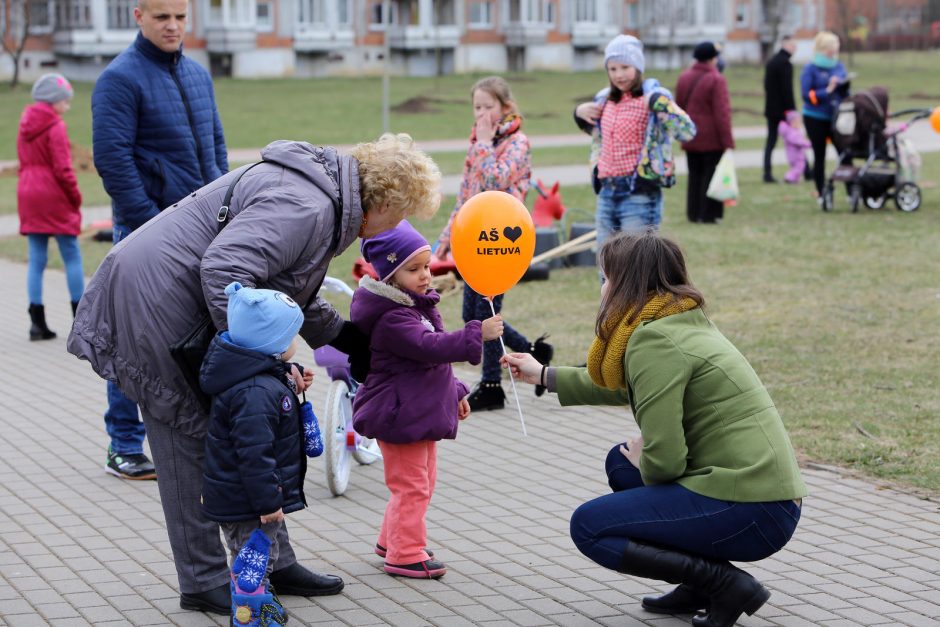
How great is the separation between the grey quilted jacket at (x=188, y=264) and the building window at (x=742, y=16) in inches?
3070

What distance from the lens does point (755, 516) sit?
4211 millimetres

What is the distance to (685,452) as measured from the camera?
4.23 metres

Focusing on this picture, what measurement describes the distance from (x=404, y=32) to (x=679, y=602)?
2596 inches

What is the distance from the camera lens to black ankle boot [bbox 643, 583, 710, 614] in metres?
4.60

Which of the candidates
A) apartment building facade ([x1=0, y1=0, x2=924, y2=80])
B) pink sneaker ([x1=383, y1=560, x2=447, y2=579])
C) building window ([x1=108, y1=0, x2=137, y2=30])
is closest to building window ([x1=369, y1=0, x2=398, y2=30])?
apartment building facade ([x1=0, y1=0, x2=924, y2=80])

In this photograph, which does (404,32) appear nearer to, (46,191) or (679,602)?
(46,191)

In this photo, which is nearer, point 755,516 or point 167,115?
point 755,516

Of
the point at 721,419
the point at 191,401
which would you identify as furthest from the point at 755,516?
the point at 191,401

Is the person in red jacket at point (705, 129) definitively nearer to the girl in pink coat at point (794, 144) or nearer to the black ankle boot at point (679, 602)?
the girl in pink coat at point (794, 144)

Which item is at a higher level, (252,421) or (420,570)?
(252,421)

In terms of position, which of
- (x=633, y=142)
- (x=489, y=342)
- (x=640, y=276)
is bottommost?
(x=489, y=342)

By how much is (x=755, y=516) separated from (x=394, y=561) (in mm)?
1501

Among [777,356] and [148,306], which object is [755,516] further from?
[777,356]

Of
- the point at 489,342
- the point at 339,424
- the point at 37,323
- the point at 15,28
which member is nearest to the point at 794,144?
the point at 37,323
